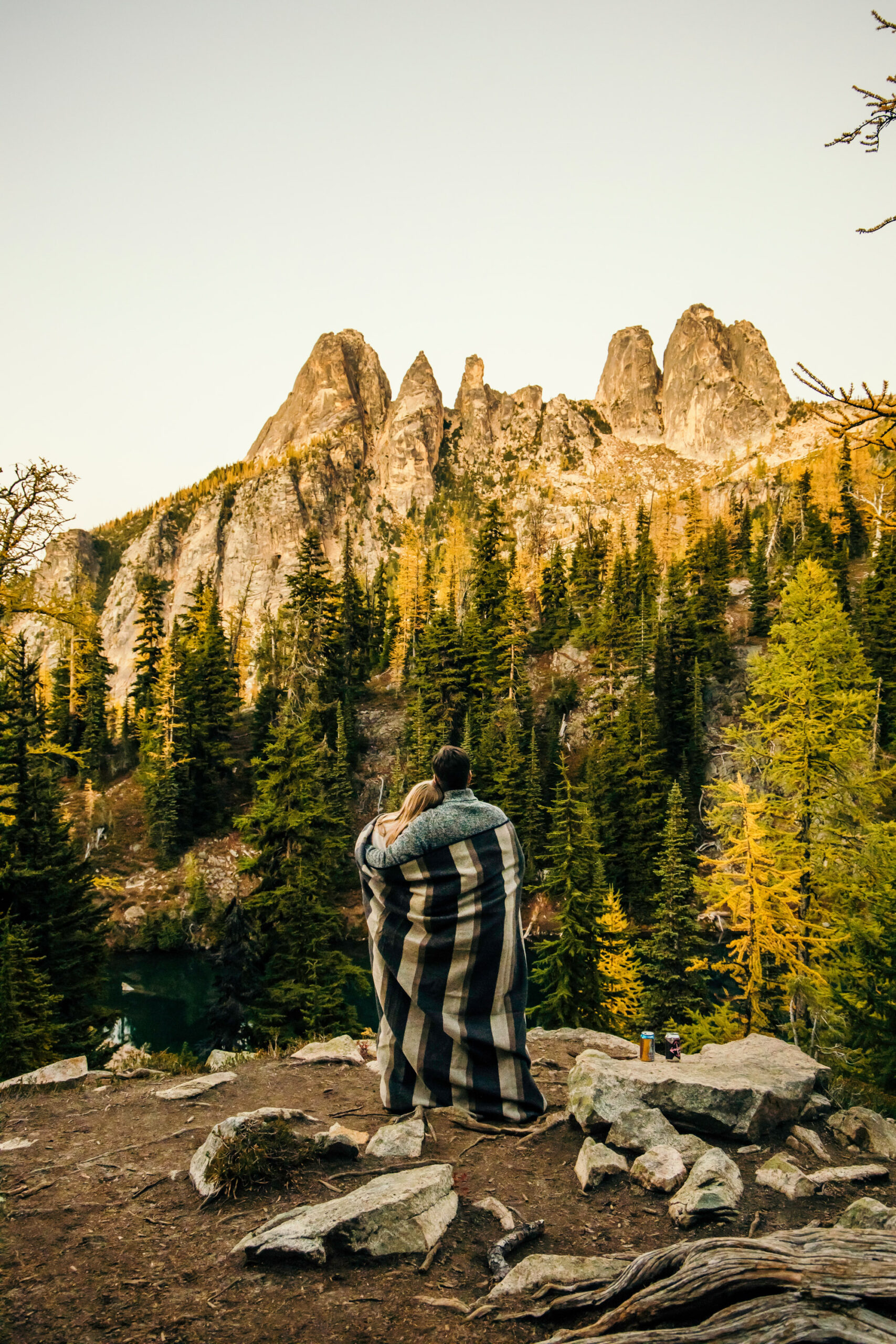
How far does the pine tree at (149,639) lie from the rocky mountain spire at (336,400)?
305 ft

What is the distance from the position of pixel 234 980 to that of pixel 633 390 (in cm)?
17973

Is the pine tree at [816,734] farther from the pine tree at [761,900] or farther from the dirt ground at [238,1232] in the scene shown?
the dirt ground at [238,1232]

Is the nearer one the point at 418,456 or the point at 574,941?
the point at 574,941

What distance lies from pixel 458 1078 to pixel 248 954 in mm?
14674

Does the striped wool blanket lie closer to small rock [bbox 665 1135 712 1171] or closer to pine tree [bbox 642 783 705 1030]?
small rock [bbox 665 1135 712 1171]

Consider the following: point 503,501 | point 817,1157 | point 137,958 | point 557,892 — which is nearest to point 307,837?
point 557,892

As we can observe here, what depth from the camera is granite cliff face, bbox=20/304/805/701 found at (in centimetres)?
12862

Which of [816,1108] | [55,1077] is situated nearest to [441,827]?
[816,1108]

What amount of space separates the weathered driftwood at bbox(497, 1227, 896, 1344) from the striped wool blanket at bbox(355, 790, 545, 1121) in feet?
8.37

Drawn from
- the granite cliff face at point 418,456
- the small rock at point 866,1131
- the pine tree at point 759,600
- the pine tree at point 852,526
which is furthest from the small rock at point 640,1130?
the granite cliff face at point 418,456

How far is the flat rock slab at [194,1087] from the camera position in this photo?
7.34 meters

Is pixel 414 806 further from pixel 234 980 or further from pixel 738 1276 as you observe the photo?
pixel 234 980

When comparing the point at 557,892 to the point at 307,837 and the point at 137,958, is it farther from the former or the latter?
the point at 137,958

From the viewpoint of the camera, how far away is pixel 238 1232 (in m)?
4.32
